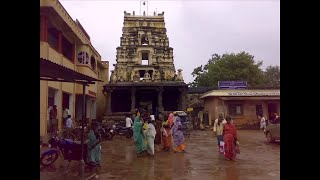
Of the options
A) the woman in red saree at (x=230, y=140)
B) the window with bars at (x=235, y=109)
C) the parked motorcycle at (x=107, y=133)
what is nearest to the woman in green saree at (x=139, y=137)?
the woman in red saree at (x=230, y=140)

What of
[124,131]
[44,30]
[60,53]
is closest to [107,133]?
[124,131]

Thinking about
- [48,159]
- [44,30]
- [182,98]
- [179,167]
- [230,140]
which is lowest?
[179,167]

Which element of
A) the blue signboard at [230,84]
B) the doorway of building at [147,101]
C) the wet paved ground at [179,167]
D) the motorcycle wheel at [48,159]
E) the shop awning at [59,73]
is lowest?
the wet paved ground at [179,167]

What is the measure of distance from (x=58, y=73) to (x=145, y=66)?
23565mm

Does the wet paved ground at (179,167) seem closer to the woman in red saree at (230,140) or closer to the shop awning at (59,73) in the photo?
the woman in red saree at (230,140)

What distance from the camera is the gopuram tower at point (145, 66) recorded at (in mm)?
28938

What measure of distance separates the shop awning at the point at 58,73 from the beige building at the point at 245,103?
19859mm

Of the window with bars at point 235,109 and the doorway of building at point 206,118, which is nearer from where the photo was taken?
the window with bars at point 235,109

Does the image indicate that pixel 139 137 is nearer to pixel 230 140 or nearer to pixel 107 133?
pixel 230 140

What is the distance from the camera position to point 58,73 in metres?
8.09

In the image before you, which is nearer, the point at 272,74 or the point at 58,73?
the point at 58,73

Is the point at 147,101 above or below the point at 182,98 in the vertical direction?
below
